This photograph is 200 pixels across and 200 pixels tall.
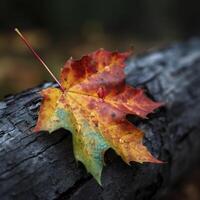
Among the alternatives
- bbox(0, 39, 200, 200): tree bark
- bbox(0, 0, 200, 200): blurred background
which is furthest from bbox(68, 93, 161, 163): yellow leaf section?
bbox(0, 0, 200, 200): blurred background

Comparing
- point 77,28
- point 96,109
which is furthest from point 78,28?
point 96,109

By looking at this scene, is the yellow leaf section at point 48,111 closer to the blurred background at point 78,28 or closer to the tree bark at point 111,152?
the tree bark at point 111,152

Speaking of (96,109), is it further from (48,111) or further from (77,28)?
(77,28)

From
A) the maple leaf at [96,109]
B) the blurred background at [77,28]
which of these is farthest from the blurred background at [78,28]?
the maple leaf at [96,109]

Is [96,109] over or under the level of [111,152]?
over

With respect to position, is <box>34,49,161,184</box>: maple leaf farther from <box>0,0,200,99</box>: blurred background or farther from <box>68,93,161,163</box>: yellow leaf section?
<box>0,0,200,99</box>: blurred background

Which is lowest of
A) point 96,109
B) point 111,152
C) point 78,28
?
point 111,152
